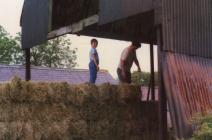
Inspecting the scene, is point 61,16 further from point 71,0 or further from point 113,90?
point 113,90

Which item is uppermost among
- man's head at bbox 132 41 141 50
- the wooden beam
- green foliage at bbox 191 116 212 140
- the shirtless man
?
the wooden beam

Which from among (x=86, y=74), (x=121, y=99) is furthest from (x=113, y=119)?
(x=86, y=74)

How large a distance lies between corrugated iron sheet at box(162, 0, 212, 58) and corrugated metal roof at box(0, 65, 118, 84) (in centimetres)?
1622

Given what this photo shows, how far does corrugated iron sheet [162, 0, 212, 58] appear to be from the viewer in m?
11.6

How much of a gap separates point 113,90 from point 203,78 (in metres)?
2.91

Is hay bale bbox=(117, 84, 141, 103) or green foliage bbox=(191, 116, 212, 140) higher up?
hay bale bbox=(117, 84, 141, 103)

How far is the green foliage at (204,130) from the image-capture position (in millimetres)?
9688

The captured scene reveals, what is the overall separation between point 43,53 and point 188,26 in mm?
42146

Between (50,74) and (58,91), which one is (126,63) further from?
Answer: (50,74)

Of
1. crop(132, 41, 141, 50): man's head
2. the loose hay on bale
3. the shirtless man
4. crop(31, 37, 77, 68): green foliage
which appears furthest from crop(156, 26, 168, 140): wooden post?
crop(31, 37, 77, 68): green foliage

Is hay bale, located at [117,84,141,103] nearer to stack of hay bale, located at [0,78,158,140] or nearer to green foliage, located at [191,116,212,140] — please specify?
stack of hay bale, located at [0,78,158,140]

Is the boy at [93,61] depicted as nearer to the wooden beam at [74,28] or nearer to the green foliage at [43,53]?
the wooden beam at [74,28]

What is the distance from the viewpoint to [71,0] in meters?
17.1

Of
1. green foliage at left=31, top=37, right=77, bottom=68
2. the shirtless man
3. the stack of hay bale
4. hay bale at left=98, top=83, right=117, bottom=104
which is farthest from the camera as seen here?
green foliage at left=31, top=37, right=77, bottom=68
